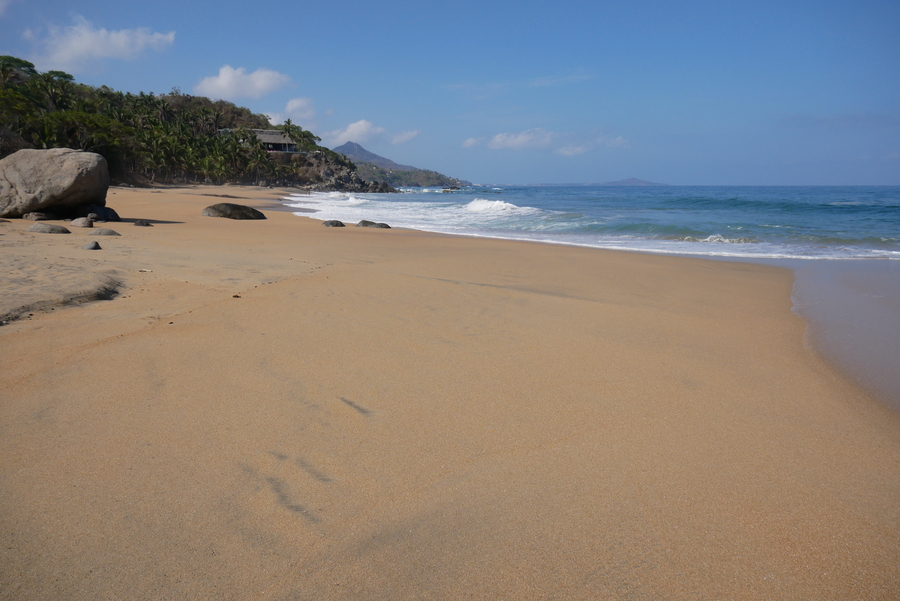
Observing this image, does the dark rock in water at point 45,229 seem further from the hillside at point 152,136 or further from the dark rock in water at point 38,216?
the hillside at point 152,136

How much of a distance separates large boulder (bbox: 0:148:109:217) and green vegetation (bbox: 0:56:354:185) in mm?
20276

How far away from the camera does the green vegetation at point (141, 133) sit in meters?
30.5

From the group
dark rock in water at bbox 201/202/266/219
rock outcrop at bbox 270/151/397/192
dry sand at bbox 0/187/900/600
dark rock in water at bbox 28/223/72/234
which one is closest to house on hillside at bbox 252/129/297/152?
rock outcrop at bbox 270/151/397/192

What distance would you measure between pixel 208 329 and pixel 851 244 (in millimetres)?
17922

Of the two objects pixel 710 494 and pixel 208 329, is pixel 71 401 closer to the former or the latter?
pixel 208 329

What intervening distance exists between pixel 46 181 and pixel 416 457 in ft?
40.4

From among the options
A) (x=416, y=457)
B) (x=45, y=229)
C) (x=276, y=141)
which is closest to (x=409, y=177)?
(x=276, y=141)

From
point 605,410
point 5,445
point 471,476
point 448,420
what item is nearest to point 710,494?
point 605,410

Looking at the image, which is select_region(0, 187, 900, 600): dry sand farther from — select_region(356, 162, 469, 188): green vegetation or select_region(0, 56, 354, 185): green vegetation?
select_region(356, 162, 469, 188): green vegetation

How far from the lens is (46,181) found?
10352 mm

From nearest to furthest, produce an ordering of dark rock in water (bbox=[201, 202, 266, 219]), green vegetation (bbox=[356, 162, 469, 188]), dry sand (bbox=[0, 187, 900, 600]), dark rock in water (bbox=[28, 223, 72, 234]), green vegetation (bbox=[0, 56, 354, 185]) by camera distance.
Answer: dry sand (bbox=[0, 187, 900, 600]) < dark rock in water (bbox=[28, 223, 72, 234]) < dark rock in water (bbox=[201, 202, 266, 219]) < green vegetation (bbox=[0, 56, 354, 185]) < green vegetation (bbox=[356, 162, 469, 188])

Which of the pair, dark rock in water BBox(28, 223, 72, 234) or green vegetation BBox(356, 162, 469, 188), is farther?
green vegetation BBox(356, 162, 469, 188)

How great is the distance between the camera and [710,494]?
2.15m

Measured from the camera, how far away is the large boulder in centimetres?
1027
